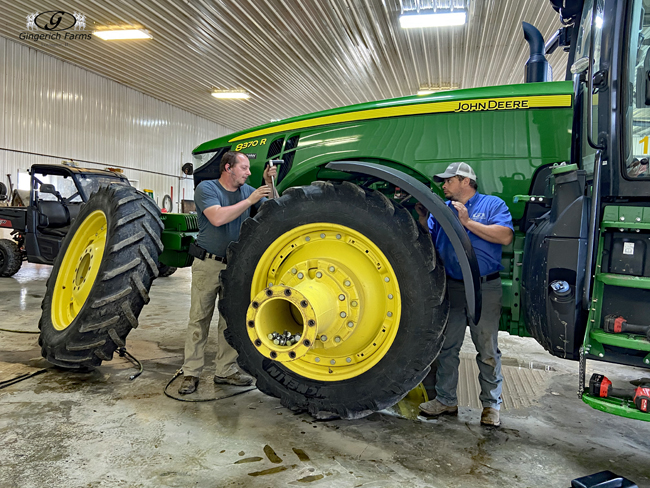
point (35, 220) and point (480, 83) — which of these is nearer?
point (35, 220)

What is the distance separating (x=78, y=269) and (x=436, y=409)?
3.14 meters

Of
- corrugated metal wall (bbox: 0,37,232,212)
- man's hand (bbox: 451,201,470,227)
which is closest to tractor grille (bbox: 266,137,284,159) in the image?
man's hand (bbox: 451,201,470,227)

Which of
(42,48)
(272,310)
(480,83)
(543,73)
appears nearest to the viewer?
(272,310)

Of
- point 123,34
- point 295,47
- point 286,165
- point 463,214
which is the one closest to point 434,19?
point 295,47

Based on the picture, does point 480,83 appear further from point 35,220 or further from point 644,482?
point 644,482

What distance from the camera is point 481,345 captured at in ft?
10.1

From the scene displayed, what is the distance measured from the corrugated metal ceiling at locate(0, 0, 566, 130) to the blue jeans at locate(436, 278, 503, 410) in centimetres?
738

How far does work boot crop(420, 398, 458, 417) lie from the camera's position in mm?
3103

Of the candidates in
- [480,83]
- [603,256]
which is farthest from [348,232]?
[480,83]

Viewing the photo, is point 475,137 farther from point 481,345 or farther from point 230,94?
point 230,94

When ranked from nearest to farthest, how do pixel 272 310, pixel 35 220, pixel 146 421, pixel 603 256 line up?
pixel 603 256
pixel 272 310
pixel 146 421
pixel 35 220

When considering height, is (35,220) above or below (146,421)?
above

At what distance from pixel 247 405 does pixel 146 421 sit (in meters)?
0.64

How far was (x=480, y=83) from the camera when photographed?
1352 centimetres
